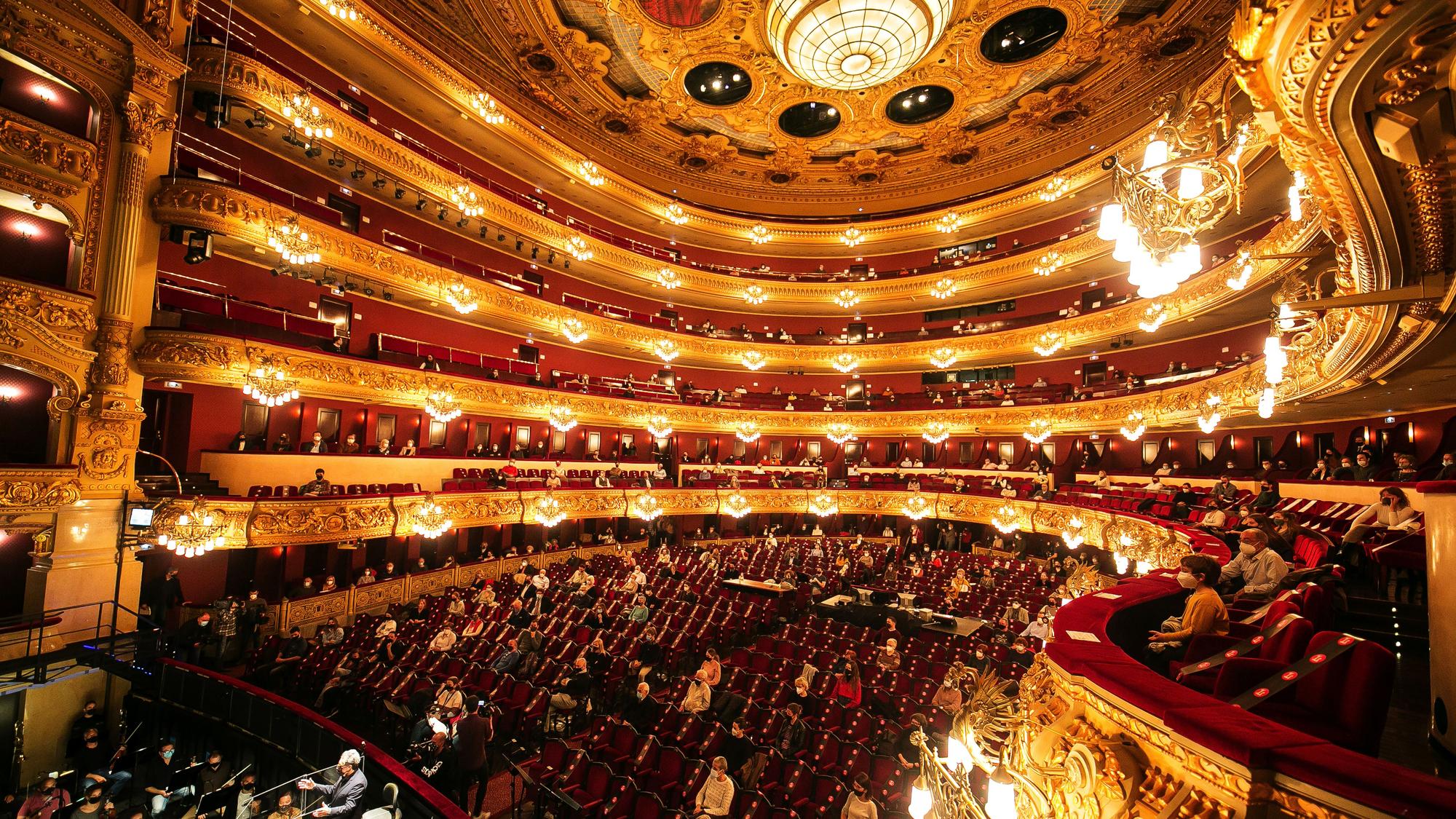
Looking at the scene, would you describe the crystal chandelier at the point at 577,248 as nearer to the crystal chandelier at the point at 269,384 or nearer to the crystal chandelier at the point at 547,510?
the crystal chandelier at the point at 547,510

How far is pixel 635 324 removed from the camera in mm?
22312

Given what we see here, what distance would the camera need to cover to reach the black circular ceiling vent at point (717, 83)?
1989cm

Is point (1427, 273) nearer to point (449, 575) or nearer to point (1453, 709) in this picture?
point (1453, 709)

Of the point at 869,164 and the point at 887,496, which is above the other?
the point at 869,164

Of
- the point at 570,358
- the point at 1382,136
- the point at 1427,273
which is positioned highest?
the point at 570,358

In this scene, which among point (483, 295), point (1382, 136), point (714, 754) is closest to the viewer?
point (1382, 136)

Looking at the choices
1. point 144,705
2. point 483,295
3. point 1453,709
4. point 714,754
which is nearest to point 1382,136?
point 1453,709

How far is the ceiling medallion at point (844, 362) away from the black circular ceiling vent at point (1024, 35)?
1129 centimetres

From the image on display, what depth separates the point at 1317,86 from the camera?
7.92 ft

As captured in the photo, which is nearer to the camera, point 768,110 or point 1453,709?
point 1453,709

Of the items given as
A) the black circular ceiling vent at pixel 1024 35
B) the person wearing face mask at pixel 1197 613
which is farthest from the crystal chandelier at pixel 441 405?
the black circular ceiling vent at pixel 1024 35

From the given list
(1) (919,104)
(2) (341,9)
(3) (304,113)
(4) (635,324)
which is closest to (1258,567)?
(3) (304,113)

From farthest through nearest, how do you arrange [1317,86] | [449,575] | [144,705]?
[449,575] < [144,705] < [1317,86]

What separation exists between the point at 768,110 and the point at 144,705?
23073 millimetres
